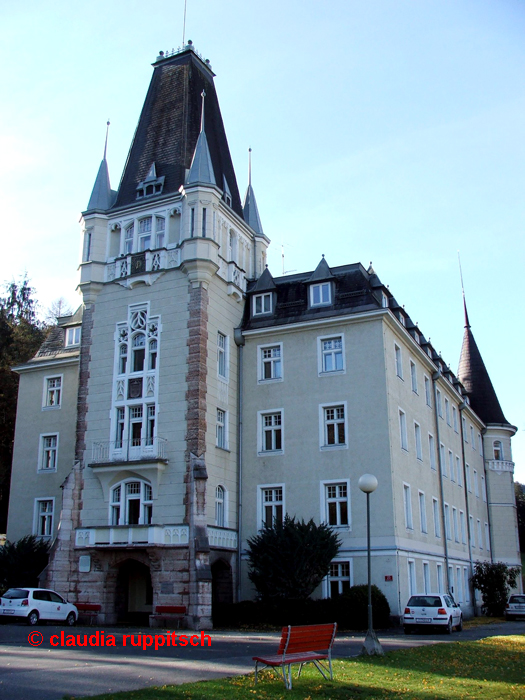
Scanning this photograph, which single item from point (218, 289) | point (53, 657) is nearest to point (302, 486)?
point (218, 289)

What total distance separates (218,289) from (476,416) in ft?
84.7

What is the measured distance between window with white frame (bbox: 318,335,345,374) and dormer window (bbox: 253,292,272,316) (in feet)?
11.9

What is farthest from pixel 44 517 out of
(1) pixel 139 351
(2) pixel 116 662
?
(2) pixel 116 662

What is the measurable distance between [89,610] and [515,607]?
866 inches

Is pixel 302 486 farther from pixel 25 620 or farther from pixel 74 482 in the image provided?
pixel 25 620

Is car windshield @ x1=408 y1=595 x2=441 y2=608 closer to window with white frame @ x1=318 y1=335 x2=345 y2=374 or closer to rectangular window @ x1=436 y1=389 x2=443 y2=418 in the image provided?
window with white frame @ x1=318 y1=335 x2=345 y2=374

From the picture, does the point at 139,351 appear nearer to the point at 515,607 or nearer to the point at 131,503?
the point at 131,503

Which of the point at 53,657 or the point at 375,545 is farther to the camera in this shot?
the point at 375,545

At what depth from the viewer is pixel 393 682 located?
1231cm

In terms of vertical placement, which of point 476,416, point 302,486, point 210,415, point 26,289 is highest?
point 26,289

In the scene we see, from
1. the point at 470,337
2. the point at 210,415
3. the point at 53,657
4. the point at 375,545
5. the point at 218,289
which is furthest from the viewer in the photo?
the point at 470,337

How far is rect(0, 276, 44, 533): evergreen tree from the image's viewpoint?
49.8 m

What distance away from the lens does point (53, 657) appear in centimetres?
1596

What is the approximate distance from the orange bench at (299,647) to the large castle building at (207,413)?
15027 millimetres
